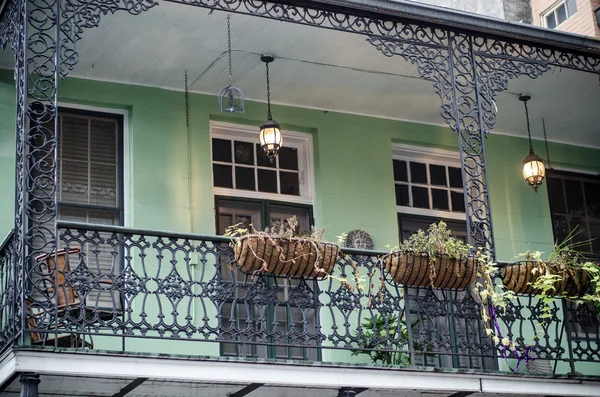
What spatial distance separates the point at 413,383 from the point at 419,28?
11.5 ft

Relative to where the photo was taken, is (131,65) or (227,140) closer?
(131,65)

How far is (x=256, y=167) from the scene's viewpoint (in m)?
12.5

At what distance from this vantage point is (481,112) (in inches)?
437

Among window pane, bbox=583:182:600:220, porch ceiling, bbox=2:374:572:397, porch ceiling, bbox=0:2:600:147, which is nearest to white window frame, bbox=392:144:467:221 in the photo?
porch ceiling, bbox=0:2:600:147

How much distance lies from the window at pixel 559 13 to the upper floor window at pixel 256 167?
564 centimetres

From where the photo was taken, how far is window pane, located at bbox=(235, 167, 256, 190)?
1238 centimetres

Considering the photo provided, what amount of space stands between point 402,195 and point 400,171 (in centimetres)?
32

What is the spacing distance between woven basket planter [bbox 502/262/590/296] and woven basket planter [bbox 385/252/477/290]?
520mm

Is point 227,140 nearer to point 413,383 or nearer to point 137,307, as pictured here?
point 137,307

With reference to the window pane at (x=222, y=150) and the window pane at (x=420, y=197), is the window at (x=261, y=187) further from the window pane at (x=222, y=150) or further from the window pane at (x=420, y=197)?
the window pane at (x=420, y=197)

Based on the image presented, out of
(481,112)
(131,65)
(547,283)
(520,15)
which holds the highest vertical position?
(520,15)

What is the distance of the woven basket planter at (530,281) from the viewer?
10.6 m

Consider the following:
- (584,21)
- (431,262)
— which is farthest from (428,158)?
(584,21)

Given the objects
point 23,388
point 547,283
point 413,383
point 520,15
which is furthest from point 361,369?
point 520,15
